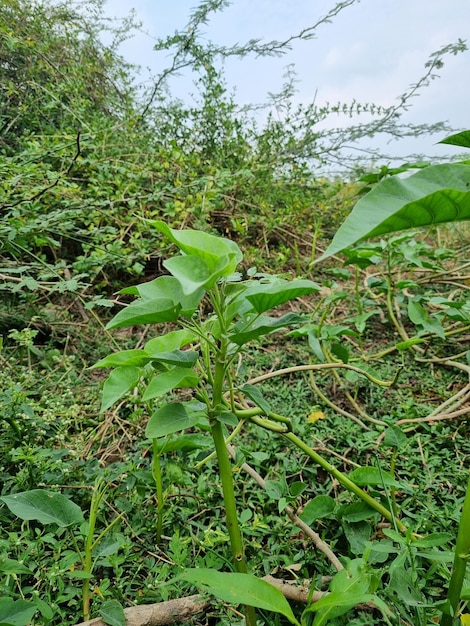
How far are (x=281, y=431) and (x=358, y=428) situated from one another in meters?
0.40

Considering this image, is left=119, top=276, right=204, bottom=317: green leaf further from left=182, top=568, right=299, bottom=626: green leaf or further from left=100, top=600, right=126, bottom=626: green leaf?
left=100, top=600, right=126, bottom=626: green leaf

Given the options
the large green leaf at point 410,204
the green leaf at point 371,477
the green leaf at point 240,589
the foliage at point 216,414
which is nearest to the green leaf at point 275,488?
the foliage at point 216,414

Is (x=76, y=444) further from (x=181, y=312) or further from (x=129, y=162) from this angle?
(x=129, y=162)

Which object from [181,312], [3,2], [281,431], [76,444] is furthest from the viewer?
[3,2]

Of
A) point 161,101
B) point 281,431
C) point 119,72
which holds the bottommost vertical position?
point 281,431

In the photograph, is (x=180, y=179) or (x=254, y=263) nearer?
(x=254, y=263)

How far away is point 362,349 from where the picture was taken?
51.0 inches

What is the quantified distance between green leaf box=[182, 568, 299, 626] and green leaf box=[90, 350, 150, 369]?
232 mm

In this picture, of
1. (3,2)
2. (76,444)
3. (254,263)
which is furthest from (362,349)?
(3,2)

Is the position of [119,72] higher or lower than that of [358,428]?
higher

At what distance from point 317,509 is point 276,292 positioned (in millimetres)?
410

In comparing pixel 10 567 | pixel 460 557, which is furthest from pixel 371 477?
pixel 10 567

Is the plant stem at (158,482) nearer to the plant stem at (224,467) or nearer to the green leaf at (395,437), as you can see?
the plant stem at (224,467)

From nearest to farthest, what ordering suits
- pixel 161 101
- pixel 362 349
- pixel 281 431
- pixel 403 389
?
pixel 281 431 < pixel 403 389 < pixel 362 349 < pixel 161 101
